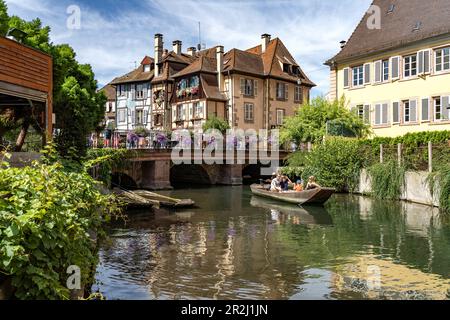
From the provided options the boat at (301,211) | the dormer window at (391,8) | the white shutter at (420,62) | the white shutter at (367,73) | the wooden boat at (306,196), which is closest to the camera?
the boat at (301,211)

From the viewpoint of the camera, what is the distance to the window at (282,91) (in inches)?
2061

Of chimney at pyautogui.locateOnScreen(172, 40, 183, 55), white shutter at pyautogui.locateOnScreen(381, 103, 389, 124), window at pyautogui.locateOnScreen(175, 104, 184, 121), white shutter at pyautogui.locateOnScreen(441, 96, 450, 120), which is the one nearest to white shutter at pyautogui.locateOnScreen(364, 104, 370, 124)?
white shutter at pyautogui.locateOnScreen(381, 103, 389, 124)

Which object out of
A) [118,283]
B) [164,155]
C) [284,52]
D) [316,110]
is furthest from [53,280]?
[284,52]

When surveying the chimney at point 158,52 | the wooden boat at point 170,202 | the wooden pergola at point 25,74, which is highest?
the chimney at point 158,52

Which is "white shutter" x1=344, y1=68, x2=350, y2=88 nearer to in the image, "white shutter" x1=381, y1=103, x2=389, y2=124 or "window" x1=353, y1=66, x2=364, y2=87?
"window" x1=353, y1=66, x2=364, y2=87

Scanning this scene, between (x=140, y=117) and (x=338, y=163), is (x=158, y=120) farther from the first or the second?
(x=338, y=163)

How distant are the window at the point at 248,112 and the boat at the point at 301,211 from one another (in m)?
23.0

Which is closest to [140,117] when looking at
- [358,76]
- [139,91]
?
[139,91]

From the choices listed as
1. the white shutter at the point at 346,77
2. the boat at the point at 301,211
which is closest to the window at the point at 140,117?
the white shutter at the point at 346,77

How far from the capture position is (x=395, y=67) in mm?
31516

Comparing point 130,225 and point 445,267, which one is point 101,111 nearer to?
point 130,225

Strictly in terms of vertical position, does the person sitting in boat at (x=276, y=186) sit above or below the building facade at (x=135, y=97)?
below

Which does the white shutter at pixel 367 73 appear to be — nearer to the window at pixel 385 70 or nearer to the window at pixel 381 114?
the window at pixel 385 70

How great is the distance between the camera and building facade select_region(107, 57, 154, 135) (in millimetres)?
56719
